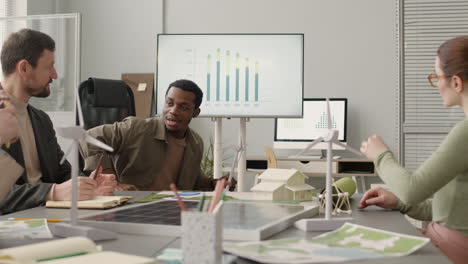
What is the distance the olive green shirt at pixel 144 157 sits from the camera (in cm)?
283

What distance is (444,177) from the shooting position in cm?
158

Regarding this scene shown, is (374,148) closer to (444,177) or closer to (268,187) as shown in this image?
(444,177)

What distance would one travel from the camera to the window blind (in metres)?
3.98

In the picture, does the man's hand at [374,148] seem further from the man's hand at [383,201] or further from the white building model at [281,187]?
the white building model at [281,187]

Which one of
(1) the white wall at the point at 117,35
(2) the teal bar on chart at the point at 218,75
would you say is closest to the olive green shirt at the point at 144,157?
(2) the teal bar on chart at the point at 218,75

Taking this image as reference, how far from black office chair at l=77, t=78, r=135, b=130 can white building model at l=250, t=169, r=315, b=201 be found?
1.93 meters

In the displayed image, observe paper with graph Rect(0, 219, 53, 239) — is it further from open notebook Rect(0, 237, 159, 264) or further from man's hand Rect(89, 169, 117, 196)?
man's hand Rect(89, 169, 117, 196)

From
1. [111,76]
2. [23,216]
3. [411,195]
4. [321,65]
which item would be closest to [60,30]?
[111,76]

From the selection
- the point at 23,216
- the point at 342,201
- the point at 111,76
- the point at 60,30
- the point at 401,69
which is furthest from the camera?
the point at 111,76

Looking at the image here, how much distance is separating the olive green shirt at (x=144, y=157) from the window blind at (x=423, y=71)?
5.92ft

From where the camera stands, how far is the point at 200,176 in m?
2.89

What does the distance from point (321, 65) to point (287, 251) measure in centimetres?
489

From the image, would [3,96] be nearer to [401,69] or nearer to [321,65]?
[401,69]

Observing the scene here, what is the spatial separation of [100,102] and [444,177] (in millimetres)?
2435
